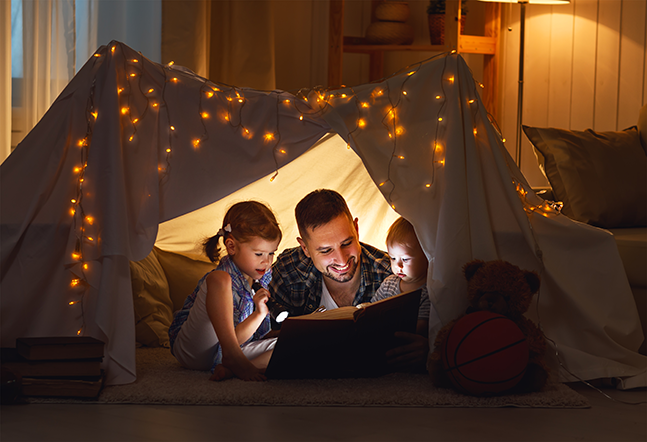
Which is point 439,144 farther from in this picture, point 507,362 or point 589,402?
point 589,402

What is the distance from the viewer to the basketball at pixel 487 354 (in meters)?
1.50

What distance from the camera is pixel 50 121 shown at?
5.59 feet

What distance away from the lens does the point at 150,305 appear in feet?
7.10

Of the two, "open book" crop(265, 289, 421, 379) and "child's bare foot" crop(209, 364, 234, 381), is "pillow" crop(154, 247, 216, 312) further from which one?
"open book" crop(265, 289, 421, 379)

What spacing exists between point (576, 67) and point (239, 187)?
92.1 inches

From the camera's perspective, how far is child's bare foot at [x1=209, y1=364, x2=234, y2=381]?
1670 mm

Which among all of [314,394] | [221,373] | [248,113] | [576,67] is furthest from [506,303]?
[576,67]

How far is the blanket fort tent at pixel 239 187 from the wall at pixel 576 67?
1.64 metres

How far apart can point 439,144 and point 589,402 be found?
78 centimetres

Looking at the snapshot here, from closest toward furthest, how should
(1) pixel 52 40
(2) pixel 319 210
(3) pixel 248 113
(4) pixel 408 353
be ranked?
(4) pixel 408 353, (3) pixel 248 113, (2) pixel 319 210, (1) pixel 52 40

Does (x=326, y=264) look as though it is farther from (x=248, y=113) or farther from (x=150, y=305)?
(x=150, y=305)

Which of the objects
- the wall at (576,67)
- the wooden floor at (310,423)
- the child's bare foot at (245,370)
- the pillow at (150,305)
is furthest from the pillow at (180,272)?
the wall at (576,67)

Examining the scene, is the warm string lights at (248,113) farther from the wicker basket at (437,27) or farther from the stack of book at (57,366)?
the wicker basket at (437,27)

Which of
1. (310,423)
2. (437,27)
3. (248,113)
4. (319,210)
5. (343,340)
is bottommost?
(310,423)
